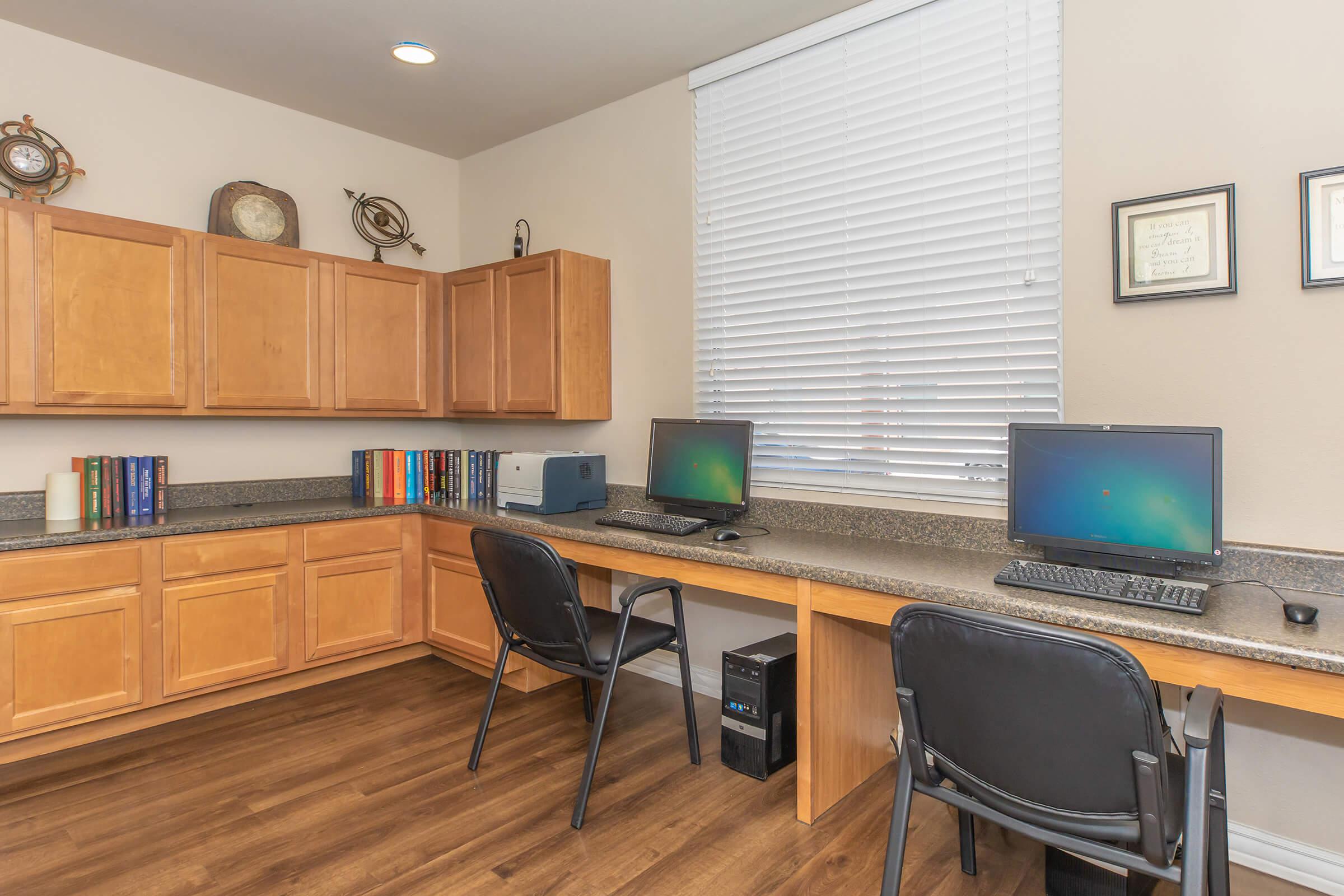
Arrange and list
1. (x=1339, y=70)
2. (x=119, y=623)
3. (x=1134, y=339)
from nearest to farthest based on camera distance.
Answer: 1. (x=1339, y=70)
2. (x=1134, y=339)
3. (x=119, y=623)

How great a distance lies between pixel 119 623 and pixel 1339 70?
423cm

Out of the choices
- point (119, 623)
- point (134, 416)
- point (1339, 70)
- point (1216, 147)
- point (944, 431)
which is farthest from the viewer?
point (134, 416)

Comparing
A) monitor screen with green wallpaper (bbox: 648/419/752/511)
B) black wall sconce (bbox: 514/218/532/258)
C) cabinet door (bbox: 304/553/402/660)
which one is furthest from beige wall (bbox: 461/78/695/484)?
cabinet door (bbox: 304/553/402/660)

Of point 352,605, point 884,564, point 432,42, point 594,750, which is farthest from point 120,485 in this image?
point 884,564

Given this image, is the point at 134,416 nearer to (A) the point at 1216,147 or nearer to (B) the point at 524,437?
(B) the point at 524,437

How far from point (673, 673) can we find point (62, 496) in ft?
8.70

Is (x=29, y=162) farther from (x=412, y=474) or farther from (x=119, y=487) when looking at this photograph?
(x=412, y=474)

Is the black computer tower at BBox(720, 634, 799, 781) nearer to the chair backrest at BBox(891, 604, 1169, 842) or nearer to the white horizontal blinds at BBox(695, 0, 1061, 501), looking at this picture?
the white horizontal blinds at BBox(695, 0, 1061, 501)

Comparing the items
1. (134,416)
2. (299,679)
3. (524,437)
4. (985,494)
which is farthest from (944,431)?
(134,416)

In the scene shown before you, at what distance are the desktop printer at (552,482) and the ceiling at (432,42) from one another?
5.74 ft

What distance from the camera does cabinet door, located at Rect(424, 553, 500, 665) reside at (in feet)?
10.8

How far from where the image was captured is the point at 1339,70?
186 cm

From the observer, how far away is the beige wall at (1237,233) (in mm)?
1894

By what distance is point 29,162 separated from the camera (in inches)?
114
